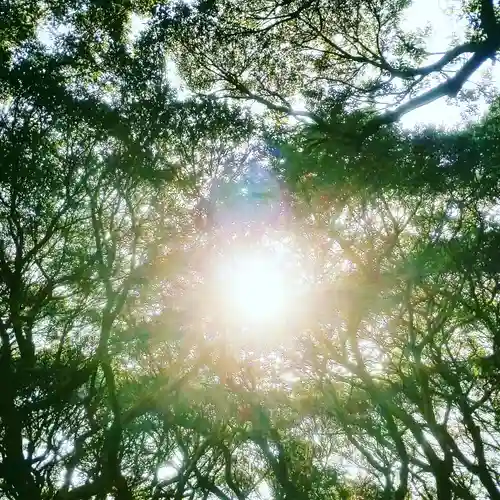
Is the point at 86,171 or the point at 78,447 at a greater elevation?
the point at 86,171

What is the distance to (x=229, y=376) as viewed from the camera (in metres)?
13.7

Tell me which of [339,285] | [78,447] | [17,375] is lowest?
[78,447]

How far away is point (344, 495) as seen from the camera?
67.1 feet

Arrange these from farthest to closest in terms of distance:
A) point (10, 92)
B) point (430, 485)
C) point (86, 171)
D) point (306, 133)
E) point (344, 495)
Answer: point (344, 495), point (430, 485), point (306, 133), point (10, 92), point (86, 171)

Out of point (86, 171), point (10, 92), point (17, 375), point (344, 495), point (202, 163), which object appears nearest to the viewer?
point (17, 375)

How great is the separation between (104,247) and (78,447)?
4.91 m

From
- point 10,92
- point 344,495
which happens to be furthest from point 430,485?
point 10,92

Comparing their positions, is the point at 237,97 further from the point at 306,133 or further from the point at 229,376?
the point at 229,376

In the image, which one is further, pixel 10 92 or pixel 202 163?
pixel 202 163

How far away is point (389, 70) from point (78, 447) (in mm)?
12072

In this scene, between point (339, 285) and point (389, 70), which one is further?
point (339, 285)

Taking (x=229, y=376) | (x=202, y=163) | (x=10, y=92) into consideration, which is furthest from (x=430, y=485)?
(x=10, y=92)

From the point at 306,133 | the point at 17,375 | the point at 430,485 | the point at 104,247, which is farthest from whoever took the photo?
the point at 430,485

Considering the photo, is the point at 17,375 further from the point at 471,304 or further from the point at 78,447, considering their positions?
the point at 471,304
